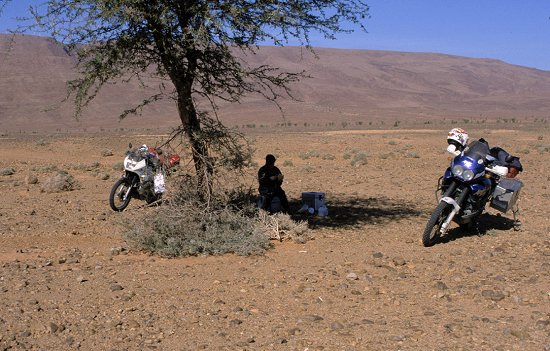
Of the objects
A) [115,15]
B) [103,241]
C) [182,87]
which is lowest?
[103,241]

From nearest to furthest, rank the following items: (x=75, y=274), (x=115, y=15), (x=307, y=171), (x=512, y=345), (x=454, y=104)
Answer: (x=512, y=345) → (x=75, y=274) → (x=115, y=15) → (x=307, y=171) → (x=454, y=104)

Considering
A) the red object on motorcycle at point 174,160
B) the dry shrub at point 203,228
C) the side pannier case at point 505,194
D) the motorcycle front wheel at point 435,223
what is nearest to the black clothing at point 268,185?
the dry shrub at point 203,228

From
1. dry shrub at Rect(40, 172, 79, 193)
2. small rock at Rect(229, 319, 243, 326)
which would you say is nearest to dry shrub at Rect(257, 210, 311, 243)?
small rock at Rect(229, 319, 243, 326)

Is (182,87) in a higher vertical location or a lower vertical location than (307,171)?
higher

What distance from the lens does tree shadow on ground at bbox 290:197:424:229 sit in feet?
31.1

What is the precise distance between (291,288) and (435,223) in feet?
8.75

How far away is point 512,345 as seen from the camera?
4551mm

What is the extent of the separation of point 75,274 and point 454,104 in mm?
116446

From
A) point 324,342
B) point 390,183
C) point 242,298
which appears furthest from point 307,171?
point 324,342

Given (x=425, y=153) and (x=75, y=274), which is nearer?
(x=75, y=274)

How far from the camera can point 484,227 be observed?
9.30m

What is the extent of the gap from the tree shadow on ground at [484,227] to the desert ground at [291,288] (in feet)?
0.17

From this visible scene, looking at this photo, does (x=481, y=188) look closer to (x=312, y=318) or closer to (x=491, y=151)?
(x=491, y=151)

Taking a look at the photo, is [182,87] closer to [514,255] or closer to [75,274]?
[75,274]
